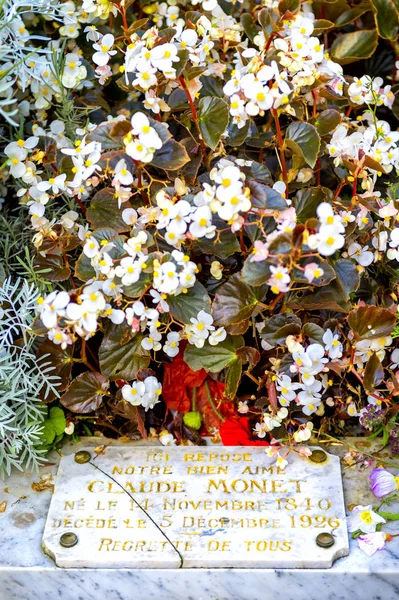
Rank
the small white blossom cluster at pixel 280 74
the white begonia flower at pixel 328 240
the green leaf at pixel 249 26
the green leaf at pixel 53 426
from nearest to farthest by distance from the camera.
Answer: the white begonia flower at pixel 328 240 → the small white blossom cluster at pixel 280 74 → the green leaf at pixel 53 426 → the green leaf at pixel 249 26

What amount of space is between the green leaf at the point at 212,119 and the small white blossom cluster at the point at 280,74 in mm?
22

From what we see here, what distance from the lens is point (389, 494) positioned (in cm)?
128

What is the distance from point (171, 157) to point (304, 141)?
200mm

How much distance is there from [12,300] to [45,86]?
0.38 meters

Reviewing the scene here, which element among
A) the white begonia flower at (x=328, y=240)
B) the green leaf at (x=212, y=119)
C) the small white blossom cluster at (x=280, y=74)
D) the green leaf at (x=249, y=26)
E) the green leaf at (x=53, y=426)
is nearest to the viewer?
the white begonia flower at (x=328, y=240)

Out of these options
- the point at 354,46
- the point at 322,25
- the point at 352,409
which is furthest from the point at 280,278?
the point at 354,46

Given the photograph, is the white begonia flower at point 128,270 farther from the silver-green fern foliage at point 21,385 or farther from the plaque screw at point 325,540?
the plaque screw at point 325,540

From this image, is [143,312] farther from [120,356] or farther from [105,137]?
[105,137]

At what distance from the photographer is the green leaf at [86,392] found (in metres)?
1.34

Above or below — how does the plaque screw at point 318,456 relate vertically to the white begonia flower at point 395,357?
below

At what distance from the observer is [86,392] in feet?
4.42

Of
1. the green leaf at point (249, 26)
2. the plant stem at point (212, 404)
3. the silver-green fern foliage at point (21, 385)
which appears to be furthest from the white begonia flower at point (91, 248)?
the green leaf at point (249, 26)

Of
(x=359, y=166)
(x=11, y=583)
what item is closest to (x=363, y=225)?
(x=359, y=166)

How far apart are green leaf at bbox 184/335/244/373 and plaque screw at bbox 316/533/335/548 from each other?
28 centimetres
